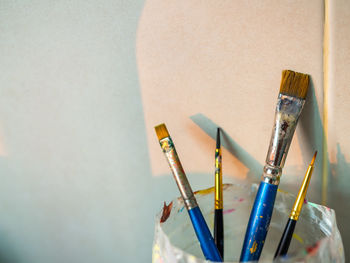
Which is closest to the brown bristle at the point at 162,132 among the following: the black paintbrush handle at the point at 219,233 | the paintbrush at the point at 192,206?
the paintbrush at the point at 192,206

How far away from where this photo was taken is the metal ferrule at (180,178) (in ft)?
1.22

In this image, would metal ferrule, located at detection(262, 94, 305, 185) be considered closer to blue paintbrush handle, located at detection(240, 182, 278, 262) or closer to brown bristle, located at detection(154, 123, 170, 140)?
blue paintbrush handle, located at detection(240, 182, 278, 262)

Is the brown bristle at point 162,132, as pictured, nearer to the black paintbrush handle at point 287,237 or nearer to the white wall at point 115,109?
the white wall at point 115,109

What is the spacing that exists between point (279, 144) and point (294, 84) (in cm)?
7

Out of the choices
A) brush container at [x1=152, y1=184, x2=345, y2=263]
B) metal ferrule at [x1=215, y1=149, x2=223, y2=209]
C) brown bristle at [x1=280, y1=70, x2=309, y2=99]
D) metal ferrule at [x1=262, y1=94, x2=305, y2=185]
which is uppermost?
brown bristle at [x1=280, y1=70, x2=309, y2=99]

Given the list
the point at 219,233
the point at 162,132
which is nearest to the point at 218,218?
the point at 219,233

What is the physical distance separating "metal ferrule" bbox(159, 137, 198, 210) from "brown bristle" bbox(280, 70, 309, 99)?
14cm

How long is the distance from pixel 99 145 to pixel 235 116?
20cm

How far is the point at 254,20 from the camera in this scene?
14.9 inches

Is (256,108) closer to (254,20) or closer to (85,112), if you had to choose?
(254,20)

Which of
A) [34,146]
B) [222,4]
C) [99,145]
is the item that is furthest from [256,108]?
[34,146]

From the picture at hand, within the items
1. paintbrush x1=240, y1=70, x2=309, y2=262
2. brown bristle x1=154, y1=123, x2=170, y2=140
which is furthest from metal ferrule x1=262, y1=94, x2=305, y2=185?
brown bristle x1=154, y1=123, x2=170, y2=140

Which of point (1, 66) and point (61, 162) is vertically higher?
point (1, 66)

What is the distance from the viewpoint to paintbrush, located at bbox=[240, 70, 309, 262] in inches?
14.2
